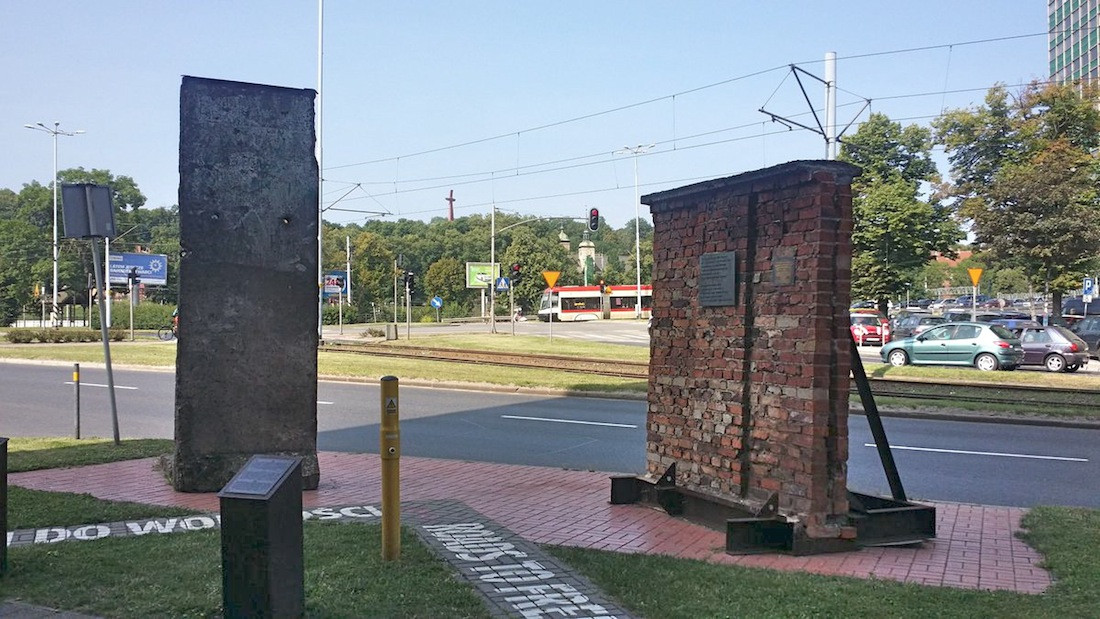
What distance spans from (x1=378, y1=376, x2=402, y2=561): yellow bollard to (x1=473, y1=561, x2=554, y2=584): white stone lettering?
21.8 inches

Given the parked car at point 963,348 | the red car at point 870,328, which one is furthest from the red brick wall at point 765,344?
the red car at point 870,328

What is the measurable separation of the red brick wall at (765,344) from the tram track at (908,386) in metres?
11.2

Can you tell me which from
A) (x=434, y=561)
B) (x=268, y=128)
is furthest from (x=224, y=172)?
(x=434, y=561)

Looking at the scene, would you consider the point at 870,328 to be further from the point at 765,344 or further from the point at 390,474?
the point at 390,474

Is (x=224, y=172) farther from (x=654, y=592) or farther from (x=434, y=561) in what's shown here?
(x=654, y=592)

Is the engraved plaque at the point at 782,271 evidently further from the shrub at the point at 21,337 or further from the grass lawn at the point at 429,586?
the shrub at the point at 21,337

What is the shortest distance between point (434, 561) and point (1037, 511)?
5224 mm

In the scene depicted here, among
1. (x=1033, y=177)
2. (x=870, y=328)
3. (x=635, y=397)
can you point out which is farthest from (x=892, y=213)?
(x=635, y=397)

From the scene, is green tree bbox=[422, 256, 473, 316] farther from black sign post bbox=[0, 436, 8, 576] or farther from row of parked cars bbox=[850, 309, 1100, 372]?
black sign post bbox=[0, 436, 8, 576]

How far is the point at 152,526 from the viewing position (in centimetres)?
696

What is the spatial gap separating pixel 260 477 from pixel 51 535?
10.2ft

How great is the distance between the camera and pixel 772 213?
685 centimetres

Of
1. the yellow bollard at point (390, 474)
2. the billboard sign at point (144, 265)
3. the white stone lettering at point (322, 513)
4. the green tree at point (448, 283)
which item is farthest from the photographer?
the green tree at point (448, 283)

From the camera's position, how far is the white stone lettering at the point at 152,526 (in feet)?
22.3
